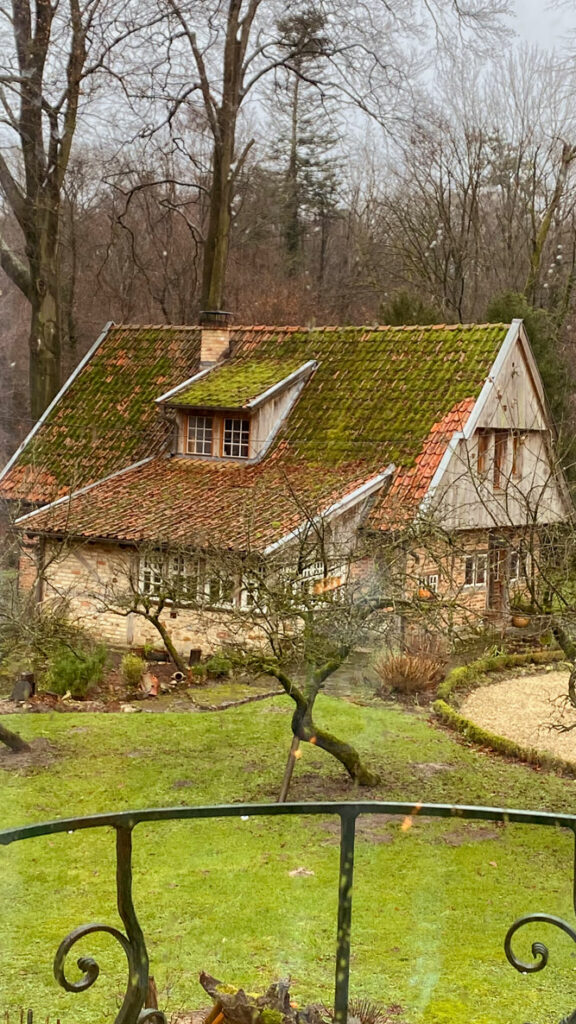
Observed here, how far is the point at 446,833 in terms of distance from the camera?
2.79 meters

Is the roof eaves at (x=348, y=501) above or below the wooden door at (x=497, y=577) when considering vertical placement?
above

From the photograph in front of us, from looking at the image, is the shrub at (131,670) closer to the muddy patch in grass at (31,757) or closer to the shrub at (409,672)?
the muddy patch in grass at (31,757)

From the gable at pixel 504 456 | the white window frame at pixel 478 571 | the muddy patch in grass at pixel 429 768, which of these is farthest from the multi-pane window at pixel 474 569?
the muddy patch in grass at pixel 429 768

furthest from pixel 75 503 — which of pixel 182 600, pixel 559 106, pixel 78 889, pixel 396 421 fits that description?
pixel 559 106

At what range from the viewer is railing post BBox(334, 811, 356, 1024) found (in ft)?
3.05

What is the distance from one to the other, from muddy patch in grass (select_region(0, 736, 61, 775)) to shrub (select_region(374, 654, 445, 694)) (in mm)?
1074

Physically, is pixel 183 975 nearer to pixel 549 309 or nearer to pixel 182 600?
pixel 182 600

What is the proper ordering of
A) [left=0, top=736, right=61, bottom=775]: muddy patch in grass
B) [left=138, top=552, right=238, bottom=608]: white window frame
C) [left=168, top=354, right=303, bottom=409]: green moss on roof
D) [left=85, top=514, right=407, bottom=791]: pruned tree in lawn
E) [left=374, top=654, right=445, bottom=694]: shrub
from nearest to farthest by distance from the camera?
1. [left=0, top=736, right=61, bottom=775]: muddy patch in grass
2. [left=85, top=514, right=407, bottom=791]: pruned tree in lawn
3. [left=138, top=552, right=238, bottom=608]: white window frame
4. [left=374, top=654, right=445, bottom=694]: shrub
5. [left=168, top=354, right=303, bottom=409]: green moss on roof

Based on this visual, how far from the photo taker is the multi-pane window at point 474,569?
359 cm

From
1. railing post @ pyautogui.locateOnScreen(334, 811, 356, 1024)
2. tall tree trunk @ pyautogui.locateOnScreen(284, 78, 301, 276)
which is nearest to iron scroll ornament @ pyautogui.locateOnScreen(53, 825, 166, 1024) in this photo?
railing post @ pyautogui.locateOnScreen(334, 811, 356, 1024)

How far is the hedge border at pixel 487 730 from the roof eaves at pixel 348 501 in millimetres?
701

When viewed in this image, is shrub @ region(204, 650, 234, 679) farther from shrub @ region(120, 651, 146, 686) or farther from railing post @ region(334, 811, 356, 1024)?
railing post @ region(334, 811, 356, 1024)

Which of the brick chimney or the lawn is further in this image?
the brick chimney

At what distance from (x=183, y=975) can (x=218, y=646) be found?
5.32 feet
